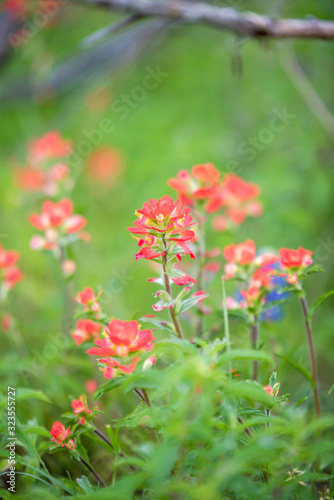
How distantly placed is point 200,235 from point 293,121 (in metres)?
1.36

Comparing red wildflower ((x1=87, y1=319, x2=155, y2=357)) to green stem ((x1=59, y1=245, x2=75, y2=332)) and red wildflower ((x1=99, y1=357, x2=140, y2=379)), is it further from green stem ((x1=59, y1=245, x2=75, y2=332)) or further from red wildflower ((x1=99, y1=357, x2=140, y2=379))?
green stem ((x1=59, y1=245, x2=75, y2=332))

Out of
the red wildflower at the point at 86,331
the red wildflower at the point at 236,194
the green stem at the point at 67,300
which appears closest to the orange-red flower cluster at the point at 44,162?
the green stem at the point at 67,300

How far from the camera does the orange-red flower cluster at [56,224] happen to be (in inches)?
44.3

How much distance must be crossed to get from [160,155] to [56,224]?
2.75 feet

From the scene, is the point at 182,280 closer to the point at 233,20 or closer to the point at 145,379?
the point at 145,379

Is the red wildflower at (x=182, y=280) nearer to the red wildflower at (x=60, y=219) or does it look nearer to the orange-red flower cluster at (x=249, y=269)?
the orange-red flower cluster at (x=249, y=269)

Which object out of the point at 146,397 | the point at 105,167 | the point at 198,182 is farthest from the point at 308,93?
the point at 146,397

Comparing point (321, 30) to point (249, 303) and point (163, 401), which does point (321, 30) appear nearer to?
point (249, 303)

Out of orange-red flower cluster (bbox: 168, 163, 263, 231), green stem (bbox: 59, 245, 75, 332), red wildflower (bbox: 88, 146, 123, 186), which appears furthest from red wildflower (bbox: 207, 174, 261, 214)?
red wildflower (bbox: 88, 146, 123, 186)

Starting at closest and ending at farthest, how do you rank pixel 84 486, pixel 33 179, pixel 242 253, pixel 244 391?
pixel 244 391, pixel 84 486, pixel 242 253, pixel 33 179

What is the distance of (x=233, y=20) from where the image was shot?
1.23 meters

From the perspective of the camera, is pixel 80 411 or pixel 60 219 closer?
pixel 80 411

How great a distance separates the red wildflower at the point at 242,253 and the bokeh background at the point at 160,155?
11cm

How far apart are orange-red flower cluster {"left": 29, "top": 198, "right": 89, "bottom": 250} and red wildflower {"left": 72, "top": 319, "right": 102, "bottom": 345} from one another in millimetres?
291
